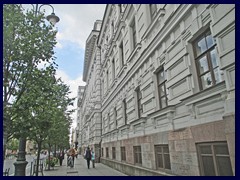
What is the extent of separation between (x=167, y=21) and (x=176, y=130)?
3.46 m

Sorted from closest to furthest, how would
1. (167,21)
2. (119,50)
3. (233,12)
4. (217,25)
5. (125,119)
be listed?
(233,12)
(217,25)
(167,21)
(125,119)
(119,50)

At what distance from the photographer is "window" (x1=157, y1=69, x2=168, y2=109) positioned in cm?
709

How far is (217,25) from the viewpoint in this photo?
4.56m

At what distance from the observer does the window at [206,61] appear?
16.0 ft

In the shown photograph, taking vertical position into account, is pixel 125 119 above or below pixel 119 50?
below

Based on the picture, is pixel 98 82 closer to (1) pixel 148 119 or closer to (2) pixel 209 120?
(1) pixel 148 119

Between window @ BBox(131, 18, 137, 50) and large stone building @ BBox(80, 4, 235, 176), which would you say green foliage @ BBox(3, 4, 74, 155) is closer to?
large stone building @ BBox(80, 4, 235, 176)

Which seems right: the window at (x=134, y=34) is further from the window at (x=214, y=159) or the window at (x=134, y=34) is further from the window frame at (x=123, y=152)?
the window at (x=214, y=159)

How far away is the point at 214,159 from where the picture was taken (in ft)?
15.0

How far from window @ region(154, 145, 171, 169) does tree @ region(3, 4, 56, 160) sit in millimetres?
4606

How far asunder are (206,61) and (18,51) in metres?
5.40

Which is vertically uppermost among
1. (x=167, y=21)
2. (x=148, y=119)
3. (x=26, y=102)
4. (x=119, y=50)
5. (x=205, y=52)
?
(x=119, y=50)

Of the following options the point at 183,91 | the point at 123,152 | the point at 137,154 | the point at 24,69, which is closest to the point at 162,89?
the point at 183,91
